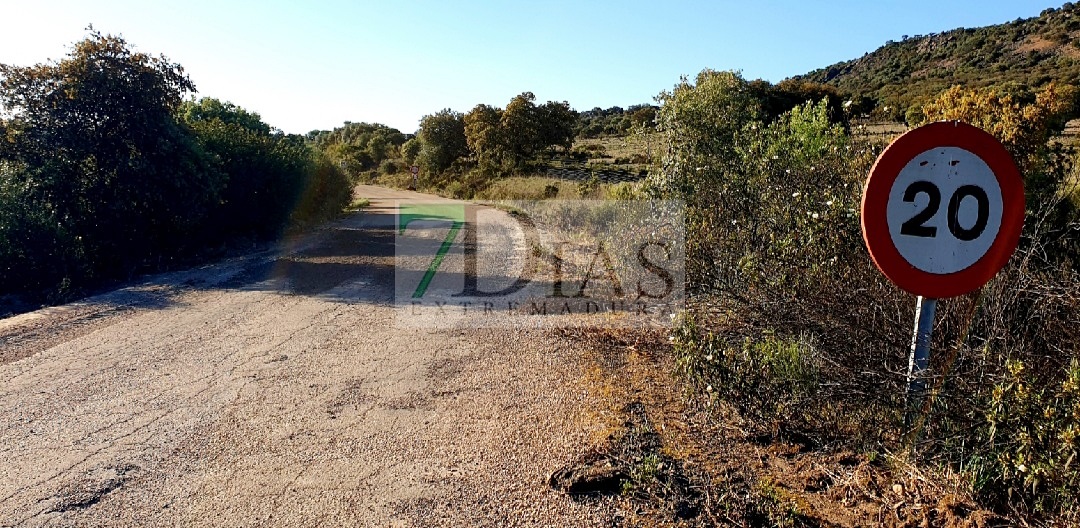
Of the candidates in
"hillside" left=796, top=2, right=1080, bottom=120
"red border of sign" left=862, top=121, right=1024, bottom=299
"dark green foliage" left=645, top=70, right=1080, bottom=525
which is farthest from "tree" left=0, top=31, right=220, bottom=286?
"hillside" left=796, top=2, right=1080, bottom=120

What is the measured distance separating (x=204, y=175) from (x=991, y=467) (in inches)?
501

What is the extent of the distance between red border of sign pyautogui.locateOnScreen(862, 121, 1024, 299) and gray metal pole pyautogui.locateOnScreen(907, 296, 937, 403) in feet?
0.44

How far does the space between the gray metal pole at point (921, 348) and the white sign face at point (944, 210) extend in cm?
21

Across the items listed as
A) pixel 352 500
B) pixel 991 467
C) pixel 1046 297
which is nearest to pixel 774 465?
pixel 991 467

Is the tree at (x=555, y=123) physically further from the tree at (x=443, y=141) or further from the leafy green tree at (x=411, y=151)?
the leafy green tree at (x=411, y=151)

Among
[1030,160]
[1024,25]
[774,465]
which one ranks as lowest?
[774,465]

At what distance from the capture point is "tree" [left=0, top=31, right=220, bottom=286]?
9922 millimetres

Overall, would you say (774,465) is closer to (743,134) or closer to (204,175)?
(743,134)

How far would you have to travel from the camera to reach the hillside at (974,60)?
922 inches

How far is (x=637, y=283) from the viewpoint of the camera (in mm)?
7230

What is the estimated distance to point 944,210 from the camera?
241 centimetres

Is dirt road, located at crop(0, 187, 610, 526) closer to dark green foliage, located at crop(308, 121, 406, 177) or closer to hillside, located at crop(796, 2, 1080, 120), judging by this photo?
hillside, located at crop(796, 2, 1080, 120)

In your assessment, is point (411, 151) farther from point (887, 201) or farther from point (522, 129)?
point (887, 201)

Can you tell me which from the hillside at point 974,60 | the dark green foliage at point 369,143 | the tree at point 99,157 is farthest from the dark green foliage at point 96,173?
the dark green foliage at point 369,143
